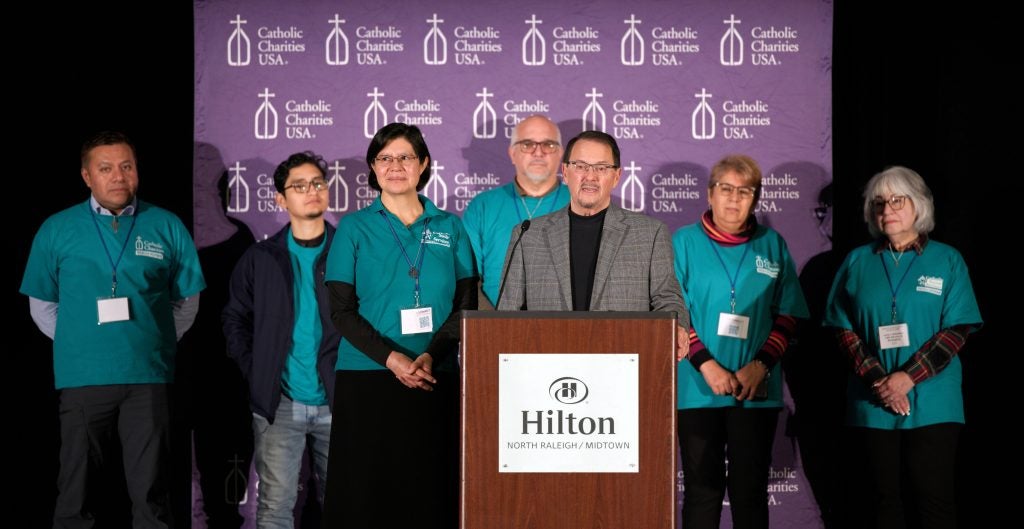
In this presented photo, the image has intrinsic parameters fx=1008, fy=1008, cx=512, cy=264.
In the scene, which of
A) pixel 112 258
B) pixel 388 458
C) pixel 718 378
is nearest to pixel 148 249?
pixel 112 258

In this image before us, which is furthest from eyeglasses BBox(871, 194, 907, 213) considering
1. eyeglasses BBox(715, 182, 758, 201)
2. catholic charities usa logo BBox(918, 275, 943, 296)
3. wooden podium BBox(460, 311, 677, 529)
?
wooden podium BBox(460, 311, 677, 529)

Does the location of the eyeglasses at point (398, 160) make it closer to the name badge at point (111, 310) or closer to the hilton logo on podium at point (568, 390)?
the name badge at point (111, 310)

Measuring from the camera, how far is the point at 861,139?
185 inches

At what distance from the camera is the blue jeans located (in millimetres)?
3959

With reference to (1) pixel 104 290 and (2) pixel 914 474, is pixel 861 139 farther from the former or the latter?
(1) pixel 104 290

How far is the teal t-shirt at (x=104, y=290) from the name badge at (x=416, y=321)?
112cm

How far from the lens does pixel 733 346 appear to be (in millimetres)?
3861

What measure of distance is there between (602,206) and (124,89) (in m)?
2.79

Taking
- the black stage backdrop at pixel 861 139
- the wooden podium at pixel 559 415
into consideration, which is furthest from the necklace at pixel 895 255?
the wooden podium at pixel 559 415

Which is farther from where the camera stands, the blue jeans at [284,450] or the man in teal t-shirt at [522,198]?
the man in teal t-shirt at [522,198]

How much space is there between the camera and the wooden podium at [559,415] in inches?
86.8

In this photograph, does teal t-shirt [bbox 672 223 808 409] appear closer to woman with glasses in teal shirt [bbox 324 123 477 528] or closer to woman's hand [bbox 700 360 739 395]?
woman's hand [bbox 700 360 739 395]

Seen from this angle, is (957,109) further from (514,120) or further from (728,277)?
(514,120)

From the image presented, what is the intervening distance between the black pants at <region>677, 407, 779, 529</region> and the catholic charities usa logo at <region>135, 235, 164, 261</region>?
2125 millimetres
